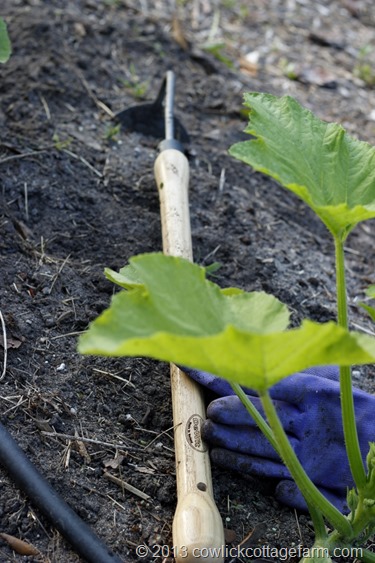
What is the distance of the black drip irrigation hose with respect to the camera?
2.19 m

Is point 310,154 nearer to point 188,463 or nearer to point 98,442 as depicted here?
point 188,463

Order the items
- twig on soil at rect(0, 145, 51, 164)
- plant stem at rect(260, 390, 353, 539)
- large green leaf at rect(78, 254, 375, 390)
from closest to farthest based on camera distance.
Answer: large green leaf at rect(78, 254, 375, 390), plant stem at rect(260, 390, 353, 539), twig on soil at rect(0, 145, 51, 164)

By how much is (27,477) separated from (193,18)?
4225 mm

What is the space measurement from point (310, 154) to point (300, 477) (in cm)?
95

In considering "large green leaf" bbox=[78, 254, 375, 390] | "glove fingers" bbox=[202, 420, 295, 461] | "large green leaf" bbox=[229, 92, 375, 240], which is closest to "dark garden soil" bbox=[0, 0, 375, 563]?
"glove fingers" bbox=[202, 420, 295, 461]

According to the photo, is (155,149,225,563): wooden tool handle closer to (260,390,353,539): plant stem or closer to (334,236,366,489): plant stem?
(260,390,353,539): plant stem

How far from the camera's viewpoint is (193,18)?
5.62 meters

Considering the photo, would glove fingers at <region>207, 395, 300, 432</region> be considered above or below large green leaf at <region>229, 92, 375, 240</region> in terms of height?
below

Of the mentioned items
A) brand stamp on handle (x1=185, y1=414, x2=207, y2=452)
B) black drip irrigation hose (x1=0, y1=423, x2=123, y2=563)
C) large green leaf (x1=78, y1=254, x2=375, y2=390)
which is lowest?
black drip irrigation hose (x1=0, y1=423, x2=123, y2=563)

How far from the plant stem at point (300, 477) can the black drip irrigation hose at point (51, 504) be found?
586 mm

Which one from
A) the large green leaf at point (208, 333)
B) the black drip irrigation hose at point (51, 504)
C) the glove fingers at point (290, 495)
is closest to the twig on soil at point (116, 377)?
the black drip irrigation hose at point (51, 504)

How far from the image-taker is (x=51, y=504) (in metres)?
2.26

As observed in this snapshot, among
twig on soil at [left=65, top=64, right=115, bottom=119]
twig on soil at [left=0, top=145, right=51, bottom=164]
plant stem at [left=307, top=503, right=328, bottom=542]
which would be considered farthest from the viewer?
twig on soil at [left=65, top=64, right=115, bottom=119]

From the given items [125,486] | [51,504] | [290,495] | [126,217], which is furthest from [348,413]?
[126,217]
